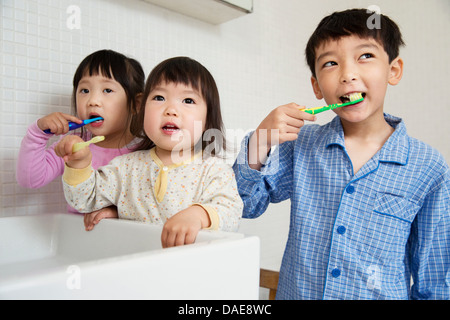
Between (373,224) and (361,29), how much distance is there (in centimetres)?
35

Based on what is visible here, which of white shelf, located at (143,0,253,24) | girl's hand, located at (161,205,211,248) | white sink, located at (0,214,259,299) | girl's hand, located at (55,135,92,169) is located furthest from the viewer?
white shelf, located at (143,0,253,24)

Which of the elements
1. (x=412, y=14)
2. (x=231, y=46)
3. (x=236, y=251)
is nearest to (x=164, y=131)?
(x=236, y=251)

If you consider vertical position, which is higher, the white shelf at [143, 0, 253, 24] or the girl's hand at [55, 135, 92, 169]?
the white shelf at [143, 0, 253, 24]

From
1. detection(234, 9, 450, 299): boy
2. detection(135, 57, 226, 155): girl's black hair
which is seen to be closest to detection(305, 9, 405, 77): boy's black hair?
detection(234, 9, 450, 299): boy

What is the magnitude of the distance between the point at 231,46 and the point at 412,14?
0.90 m

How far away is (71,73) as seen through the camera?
0.82 meters

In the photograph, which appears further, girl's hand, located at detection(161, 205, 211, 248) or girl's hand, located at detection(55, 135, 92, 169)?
girl's hand, located at detection(55, 135, 92, 169)

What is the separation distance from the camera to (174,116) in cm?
62

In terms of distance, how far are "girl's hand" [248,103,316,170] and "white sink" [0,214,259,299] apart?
0.92 ft

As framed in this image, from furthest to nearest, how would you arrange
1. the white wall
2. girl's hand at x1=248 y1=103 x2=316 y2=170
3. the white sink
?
the white wall < girl's hand at x1=248 y1=103 x2=316 y2=170 < the white sink

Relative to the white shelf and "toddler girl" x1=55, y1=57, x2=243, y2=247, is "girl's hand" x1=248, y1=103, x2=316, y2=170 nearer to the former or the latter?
"toddler girl" x1=55, y1=57, x2=243, y2=247

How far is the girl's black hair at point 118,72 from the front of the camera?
718 millimetres

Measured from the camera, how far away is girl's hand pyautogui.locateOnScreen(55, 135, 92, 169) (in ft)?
1.75

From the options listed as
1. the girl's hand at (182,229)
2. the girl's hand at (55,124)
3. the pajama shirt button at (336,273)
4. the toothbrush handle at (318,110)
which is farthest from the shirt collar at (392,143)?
the girl's hand at (55,124)
